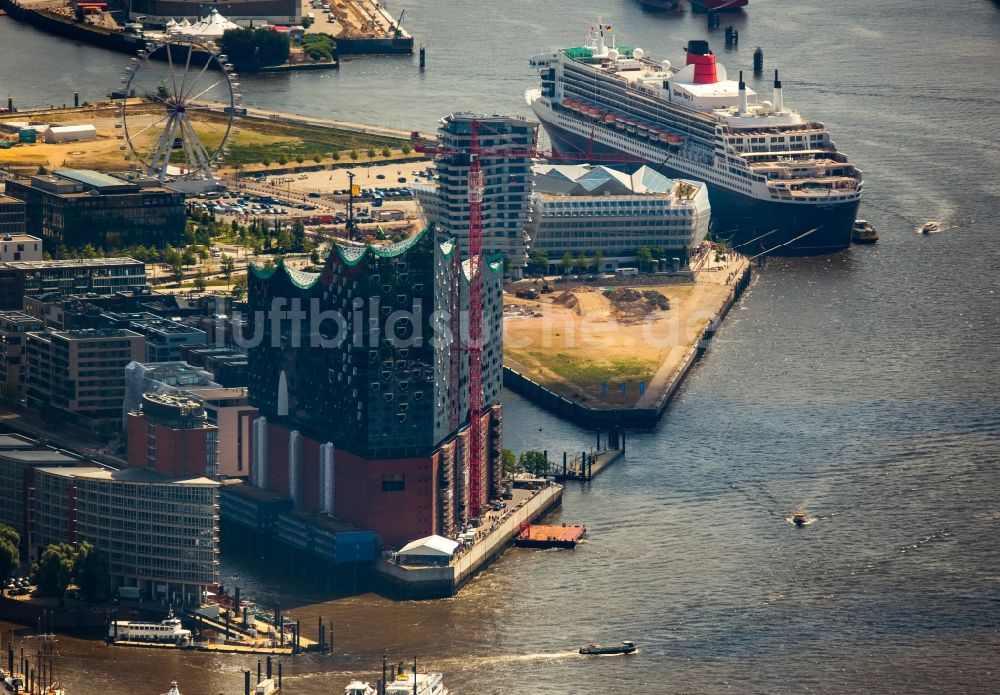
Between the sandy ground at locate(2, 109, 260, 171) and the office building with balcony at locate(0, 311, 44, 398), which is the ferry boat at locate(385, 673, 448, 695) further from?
the sandy ground at locate(2, 109, 260, 171)

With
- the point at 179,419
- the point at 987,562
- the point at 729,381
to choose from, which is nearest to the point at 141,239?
the point at 729,381

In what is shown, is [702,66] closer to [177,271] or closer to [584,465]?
[177,271]

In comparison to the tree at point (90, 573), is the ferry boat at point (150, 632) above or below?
below

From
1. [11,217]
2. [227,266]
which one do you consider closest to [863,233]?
[227,266]

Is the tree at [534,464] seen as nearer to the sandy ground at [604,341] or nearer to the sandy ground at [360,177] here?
the sandy ground at [604,341]

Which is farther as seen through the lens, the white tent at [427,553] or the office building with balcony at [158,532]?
the white tent at [427,553]

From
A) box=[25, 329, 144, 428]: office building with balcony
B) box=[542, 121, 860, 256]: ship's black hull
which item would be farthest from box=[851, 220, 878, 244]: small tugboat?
box=[25, 329, 144, 428]: office building with balcony

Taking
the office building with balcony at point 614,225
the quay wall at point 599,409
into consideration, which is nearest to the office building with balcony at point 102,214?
the office building with balcony at point 614,225
